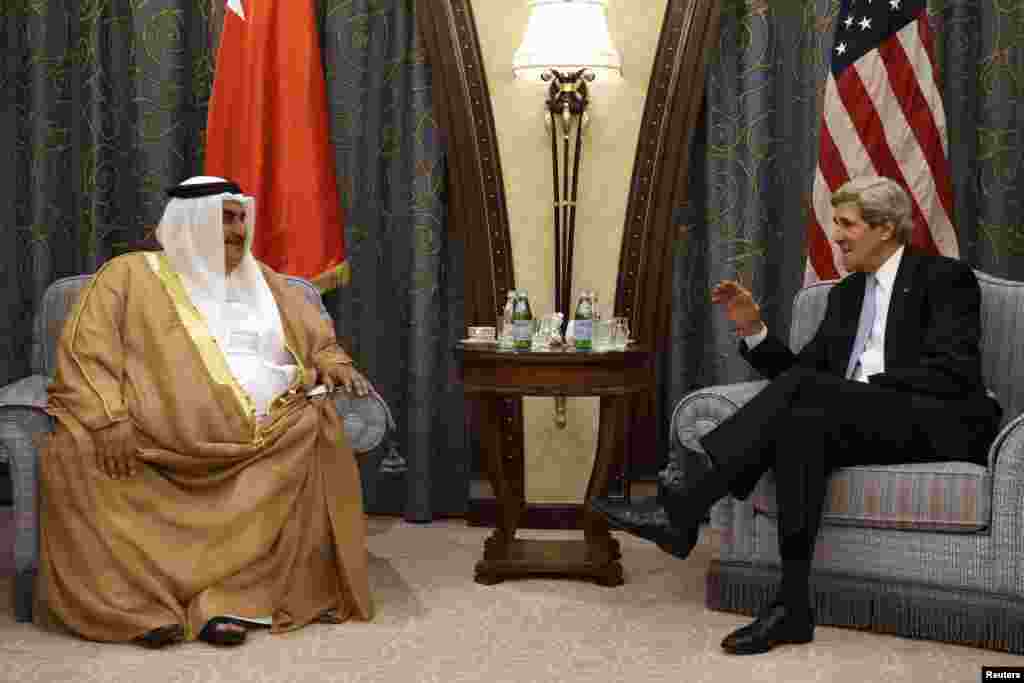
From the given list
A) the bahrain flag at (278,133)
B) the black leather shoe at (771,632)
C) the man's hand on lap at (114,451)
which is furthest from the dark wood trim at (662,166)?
the man's hand on lap at (114,451)

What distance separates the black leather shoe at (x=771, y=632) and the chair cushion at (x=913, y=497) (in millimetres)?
299

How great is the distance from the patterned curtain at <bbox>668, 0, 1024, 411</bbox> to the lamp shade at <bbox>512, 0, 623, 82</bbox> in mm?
512

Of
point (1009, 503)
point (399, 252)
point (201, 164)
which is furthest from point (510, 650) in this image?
point (201, 164)

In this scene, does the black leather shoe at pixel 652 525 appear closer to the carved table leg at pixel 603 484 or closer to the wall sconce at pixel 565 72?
the carved table leg at pixel 603 484

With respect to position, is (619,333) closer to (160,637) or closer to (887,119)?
(887,119)

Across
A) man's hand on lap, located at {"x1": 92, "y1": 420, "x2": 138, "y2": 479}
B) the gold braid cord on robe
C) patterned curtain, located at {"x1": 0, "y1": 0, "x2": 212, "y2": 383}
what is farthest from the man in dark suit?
patterned curtain, located at {"x1": 0, "y1": 0, "x2": 212, "y2": 383}

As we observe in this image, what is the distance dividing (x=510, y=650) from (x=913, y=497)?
44.9 inches

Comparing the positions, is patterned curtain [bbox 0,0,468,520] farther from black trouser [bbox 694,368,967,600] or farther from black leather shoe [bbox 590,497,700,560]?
A: black trouser [bbox 694,368,967,600]

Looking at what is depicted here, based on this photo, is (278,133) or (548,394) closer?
(548,394)

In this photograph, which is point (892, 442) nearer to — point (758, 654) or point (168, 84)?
point (758, 654)

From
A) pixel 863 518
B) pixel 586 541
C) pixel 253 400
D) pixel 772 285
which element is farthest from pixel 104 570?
pixel 772 285

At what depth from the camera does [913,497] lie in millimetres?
3363

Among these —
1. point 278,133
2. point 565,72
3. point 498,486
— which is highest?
point 565,72

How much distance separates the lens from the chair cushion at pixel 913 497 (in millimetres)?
3312
